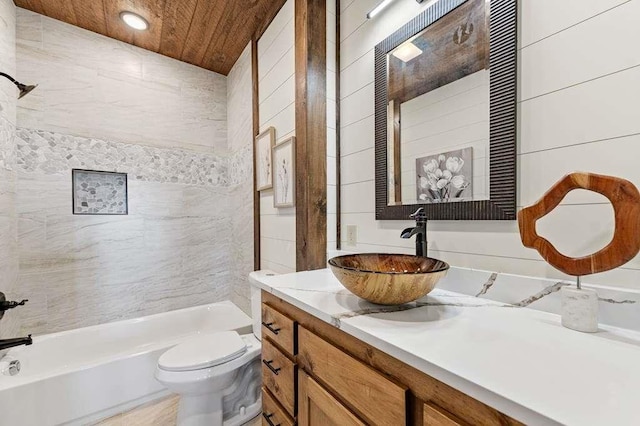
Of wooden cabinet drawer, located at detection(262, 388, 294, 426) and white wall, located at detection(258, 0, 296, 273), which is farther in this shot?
white wall, located at detection(258, 0, 296, 273)

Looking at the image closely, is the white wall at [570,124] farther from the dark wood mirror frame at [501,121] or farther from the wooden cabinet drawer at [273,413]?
the wooden cabinet drawer at [273,413]

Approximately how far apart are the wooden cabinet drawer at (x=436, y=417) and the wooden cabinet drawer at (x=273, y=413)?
0.64 meters

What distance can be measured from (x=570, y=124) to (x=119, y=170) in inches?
113

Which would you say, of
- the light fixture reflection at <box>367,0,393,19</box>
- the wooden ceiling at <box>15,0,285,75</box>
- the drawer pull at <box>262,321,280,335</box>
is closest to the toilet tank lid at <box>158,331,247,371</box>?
the drawer pull at <box>262,321,280,335</box>

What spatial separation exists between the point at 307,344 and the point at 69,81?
8.90ft

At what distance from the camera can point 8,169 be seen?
5.84 feet

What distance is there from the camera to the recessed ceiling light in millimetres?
2029

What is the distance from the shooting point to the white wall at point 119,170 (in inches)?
78.7

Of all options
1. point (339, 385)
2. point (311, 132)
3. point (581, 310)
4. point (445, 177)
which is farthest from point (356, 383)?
point (311, 132)

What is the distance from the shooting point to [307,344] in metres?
0.91

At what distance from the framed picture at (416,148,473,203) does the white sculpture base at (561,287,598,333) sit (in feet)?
1.41

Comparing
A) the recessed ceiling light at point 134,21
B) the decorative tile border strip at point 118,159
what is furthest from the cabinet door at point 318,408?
the recessed ceiling light at point 134,21

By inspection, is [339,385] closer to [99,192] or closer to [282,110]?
[282,110]

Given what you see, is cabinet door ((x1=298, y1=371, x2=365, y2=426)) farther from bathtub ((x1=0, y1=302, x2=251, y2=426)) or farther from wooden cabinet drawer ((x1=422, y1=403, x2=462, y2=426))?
bathtub ((x1=0, y1=302, x2=251, y2=426))
